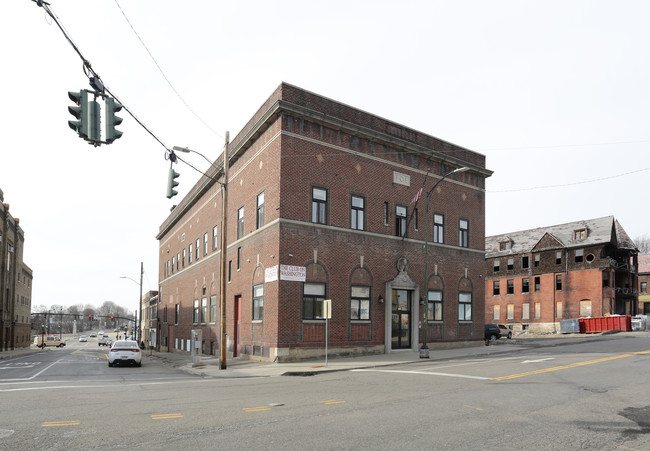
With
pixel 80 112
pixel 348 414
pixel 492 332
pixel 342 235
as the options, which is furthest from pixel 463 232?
pixel 80 112

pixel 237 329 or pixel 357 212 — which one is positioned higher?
pixel 357 212

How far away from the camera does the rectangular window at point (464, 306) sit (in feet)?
104

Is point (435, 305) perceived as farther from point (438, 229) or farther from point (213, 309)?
point (213, 309)

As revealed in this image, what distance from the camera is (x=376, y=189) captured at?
91.6 feet

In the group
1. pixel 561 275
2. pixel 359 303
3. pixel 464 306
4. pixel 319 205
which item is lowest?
pixel 464 306

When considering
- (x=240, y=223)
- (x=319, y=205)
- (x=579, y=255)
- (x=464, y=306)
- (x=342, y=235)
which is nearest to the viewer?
(x=319, y=205)

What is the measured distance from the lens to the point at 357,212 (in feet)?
89.2

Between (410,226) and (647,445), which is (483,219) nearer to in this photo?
(410,226)

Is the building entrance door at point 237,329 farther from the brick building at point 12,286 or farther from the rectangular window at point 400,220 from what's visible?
the brick building at point 12,286

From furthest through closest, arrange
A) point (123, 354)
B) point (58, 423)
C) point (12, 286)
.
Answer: point (12, 286) < point (123, 354) < point (58, 423)

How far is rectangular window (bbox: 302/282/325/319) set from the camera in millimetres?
24453

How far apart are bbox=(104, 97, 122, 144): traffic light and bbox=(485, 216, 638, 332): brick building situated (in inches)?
2360

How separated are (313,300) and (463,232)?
12.7 meters

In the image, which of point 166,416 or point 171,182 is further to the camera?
point 171,182
